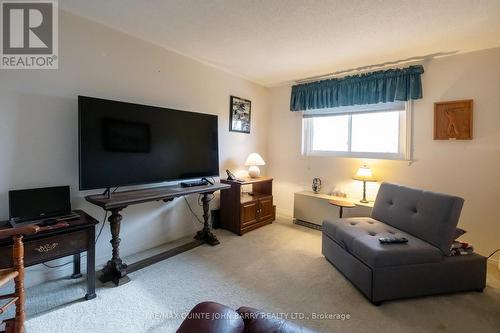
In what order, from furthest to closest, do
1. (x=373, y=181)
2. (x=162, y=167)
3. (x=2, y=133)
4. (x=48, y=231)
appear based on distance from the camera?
(x=373, y=181)
(x=162, y=167)
(x=2, y=133)
(x=48, y=231)

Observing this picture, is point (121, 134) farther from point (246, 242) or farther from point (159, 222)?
point (246, 242)

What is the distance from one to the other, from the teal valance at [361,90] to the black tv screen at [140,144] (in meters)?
1.72

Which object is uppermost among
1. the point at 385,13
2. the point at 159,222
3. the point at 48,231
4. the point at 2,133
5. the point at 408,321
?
the point at 385,13

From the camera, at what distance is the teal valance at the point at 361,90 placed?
310 centimetres

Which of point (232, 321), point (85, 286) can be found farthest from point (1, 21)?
point (232, 321)

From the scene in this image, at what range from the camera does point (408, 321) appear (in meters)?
1.75

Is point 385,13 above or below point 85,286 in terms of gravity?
above

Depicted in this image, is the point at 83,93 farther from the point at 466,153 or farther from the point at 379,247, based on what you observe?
the point at 466,153

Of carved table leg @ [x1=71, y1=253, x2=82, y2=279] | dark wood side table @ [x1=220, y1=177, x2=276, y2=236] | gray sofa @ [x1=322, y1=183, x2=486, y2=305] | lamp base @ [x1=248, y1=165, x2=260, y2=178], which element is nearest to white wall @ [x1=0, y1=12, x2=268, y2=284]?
carved table leg @ [x1=71, y1=253, x2=82, y2=279]

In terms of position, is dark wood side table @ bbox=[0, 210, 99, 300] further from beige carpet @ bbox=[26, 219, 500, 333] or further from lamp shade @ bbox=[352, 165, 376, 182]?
lamp shade @ bbox=[352, 165, 376, 182]

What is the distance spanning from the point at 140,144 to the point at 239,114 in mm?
1874

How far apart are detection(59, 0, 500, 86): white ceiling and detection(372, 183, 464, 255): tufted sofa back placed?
1.54 meters

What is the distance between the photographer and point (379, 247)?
1994 millimetres

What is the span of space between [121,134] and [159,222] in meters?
1.19
